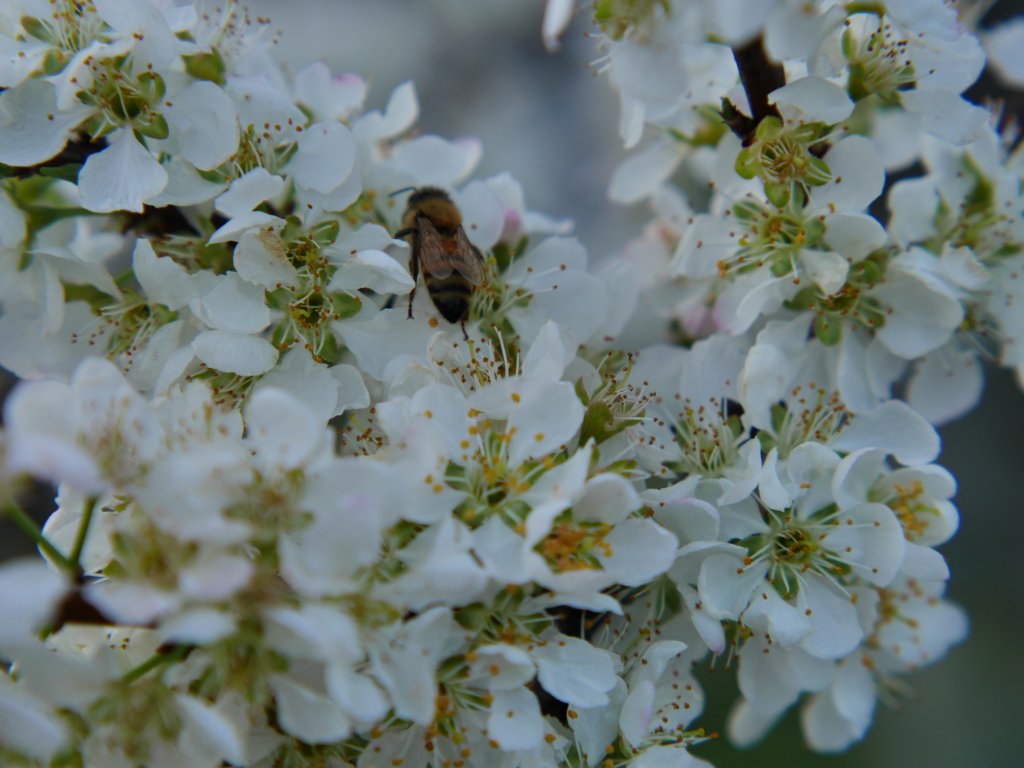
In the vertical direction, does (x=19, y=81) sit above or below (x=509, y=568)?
above

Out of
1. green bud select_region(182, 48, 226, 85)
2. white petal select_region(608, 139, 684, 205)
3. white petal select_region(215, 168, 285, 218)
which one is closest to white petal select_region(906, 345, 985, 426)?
white petal select_region(608, 139, 684, 205)

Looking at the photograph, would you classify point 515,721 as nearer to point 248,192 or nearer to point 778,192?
point 248,192

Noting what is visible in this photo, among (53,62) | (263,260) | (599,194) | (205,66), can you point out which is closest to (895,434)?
(263,260)

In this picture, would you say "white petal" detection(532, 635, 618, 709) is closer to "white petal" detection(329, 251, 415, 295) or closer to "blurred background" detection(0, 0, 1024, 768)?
"white petal" detection(329, 251, 415, 295)

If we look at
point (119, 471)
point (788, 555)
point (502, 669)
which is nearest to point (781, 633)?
point (788, 555)

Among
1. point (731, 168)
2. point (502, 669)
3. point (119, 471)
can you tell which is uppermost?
Result: point (119, 471)

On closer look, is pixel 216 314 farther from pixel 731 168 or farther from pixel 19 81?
pixel 731 168
